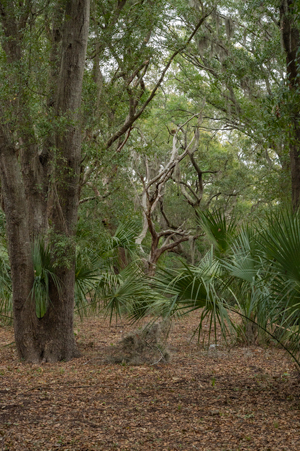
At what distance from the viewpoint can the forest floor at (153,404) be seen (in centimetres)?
450

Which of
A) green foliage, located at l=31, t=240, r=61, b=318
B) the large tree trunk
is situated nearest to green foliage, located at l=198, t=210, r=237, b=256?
green foliage, located at l=31, t=240, r=61, b=318

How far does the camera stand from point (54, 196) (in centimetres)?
741

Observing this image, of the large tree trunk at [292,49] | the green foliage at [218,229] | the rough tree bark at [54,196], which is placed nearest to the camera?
the green foliage at [218,229]

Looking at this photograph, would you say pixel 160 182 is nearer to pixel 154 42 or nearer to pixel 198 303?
pixel 154 42

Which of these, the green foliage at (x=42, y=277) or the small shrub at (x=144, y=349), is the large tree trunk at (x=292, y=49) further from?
the green foliage at (x=42, y=277)

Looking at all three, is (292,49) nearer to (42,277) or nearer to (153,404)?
(42,277)

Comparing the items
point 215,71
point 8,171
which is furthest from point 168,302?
point 215,71

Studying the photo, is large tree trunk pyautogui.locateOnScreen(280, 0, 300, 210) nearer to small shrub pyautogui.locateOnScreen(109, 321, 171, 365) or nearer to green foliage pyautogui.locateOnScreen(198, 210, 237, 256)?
green foliage pyautogui.locateOnScreen(198, 210, 237, 256)

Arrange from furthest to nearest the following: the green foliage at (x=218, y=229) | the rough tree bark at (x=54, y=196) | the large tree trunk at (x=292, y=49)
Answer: the large tree trunk at (x=292, y=49) → the rough tree bark at (x=54, y=196) → the green foliage at (x=218, y=229)

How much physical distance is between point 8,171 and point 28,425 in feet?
12.6

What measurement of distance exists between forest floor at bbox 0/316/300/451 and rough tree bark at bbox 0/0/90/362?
471 mm

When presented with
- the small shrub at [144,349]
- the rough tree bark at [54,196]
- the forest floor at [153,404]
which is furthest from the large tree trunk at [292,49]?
the rough tree bark at [54,196]

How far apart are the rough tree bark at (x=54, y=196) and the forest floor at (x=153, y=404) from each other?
0.47m

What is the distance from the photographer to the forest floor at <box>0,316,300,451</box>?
4.50 meters
